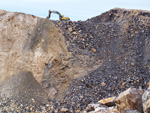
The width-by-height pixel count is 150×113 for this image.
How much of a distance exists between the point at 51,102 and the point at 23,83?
1632 mm

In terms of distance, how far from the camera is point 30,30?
12.5 m

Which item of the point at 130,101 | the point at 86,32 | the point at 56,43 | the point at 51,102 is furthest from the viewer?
the point at 86,32

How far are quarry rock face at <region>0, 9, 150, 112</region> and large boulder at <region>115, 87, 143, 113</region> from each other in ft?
10.4

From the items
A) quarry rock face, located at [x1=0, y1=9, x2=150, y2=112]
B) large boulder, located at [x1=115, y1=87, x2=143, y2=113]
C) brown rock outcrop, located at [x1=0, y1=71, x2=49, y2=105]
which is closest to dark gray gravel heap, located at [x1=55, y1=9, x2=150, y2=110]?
quarry rock face, located at [x1=0, y1=9, x2=150, y2=112]

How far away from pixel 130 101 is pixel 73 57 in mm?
5691

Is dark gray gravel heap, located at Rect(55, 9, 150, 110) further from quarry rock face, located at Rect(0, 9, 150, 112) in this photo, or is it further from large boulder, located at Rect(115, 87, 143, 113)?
large boulder, located at Rect(115, 87, 143, 113)

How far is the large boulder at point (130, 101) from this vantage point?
686 cm

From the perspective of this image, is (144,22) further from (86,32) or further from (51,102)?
(51,102)

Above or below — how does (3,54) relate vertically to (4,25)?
below

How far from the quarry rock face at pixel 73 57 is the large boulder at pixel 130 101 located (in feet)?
10.4

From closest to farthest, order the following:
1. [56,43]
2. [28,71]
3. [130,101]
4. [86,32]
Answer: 1. [130,101]
2. [28,71]
3. [56,43]
4. [86,32]

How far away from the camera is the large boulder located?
686 cm

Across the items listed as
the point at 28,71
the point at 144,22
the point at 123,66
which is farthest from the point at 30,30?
the point at 144,22

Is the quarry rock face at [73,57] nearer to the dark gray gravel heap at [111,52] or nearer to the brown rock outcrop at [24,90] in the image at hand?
the dark gray gravel heap at [111,52]
